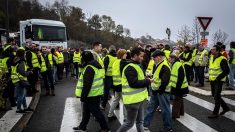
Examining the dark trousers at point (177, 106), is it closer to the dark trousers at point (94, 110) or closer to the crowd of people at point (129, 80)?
the crowd of people at point (129, 80)

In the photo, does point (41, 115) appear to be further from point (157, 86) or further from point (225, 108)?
point (225, 108)

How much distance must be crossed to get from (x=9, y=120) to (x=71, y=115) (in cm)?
180

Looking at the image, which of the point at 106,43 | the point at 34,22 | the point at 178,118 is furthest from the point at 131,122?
the point at 106,43

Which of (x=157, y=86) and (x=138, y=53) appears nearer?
(x=138, y=53)

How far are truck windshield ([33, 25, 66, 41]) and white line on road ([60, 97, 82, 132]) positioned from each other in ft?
38.5

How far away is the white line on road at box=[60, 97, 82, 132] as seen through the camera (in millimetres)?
8516

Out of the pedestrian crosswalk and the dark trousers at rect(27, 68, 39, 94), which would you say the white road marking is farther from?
the dark trousers at rect(27, 68, 39, 94)

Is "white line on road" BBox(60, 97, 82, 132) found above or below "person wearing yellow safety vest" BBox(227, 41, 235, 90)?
below

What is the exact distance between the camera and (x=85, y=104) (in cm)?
757

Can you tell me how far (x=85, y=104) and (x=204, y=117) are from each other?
146 inches

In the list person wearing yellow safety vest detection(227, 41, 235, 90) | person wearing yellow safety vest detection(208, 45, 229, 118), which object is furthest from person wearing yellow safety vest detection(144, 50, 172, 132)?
person wearing yellow safety vest detection(227, 41, 235, 90)

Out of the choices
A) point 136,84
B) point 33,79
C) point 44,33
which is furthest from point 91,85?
point 44,33

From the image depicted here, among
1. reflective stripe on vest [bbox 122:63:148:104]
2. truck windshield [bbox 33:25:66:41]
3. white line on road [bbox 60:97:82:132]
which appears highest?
truck windshield [bbox 33:25:66:41]

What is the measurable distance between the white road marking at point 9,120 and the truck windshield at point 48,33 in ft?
45.1
